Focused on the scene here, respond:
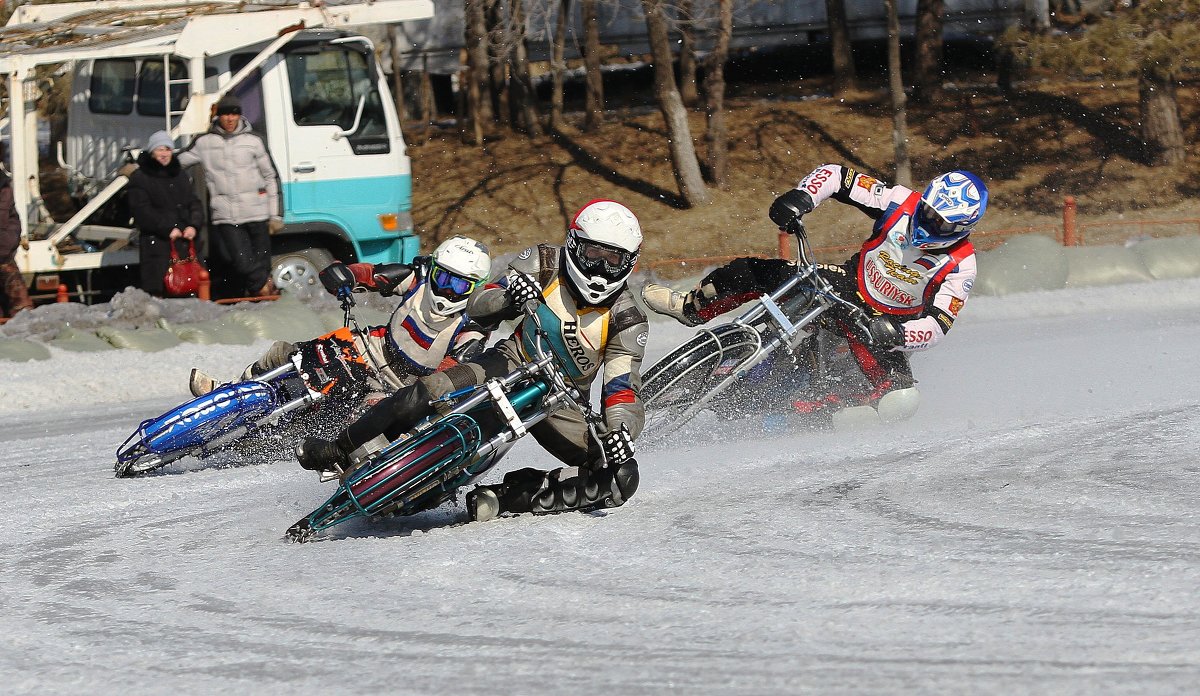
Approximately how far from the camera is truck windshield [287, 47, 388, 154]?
1527 centimetres

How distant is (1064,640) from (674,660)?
4.13 ft

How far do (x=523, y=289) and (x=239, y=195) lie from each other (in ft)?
26.4

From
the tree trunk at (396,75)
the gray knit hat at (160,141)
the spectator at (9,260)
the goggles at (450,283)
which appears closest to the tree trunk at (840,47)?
the tree trunk at (396,75)

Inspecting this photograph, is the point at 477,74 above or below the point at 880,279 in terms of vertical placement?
above

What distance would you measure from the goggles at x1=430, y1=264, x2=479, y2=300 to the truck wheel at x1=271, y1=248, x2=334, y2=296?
6704 millimetres

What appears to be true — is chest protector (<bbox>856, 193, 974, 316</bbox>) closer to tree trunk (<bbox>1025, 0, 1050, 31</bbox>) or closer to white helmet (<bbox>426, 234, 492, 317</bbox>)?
white helmet (<bbox>426, 234, 492, 317</bbox>)

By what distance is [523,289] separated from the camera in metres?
6.82

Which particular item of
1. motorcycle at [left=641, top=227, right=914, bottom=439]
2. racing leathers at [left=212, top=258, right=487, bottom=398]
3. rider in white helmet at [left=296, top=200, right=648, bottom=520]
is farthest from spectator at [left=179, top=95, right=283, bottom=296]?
rider in white helmet at [left=296, top=200, right=648, bottom=520]

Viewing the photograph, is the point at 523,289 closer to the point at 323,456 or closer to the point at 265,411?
the point at 323,456

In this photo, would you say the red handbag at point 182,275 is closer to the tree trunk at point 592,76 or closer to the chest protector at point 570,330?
the chest protector at point 570,330

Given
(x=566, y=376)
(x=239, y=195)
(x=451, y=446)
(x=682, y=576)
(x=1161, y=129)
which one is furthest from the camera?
(x=1161, y=129)

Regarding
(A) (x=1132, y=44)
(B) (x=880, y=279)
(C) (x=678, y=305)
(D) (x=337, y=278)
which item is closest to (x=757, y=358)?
(C) (x=678, y=305)

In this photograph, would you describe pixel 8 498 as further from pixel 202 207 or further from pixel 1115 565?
pixel 202 207

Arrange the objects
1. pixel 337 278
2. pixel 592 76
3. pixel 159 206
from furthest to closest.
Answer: pixel 592 76, pixel 159 206, pixel 337 278
